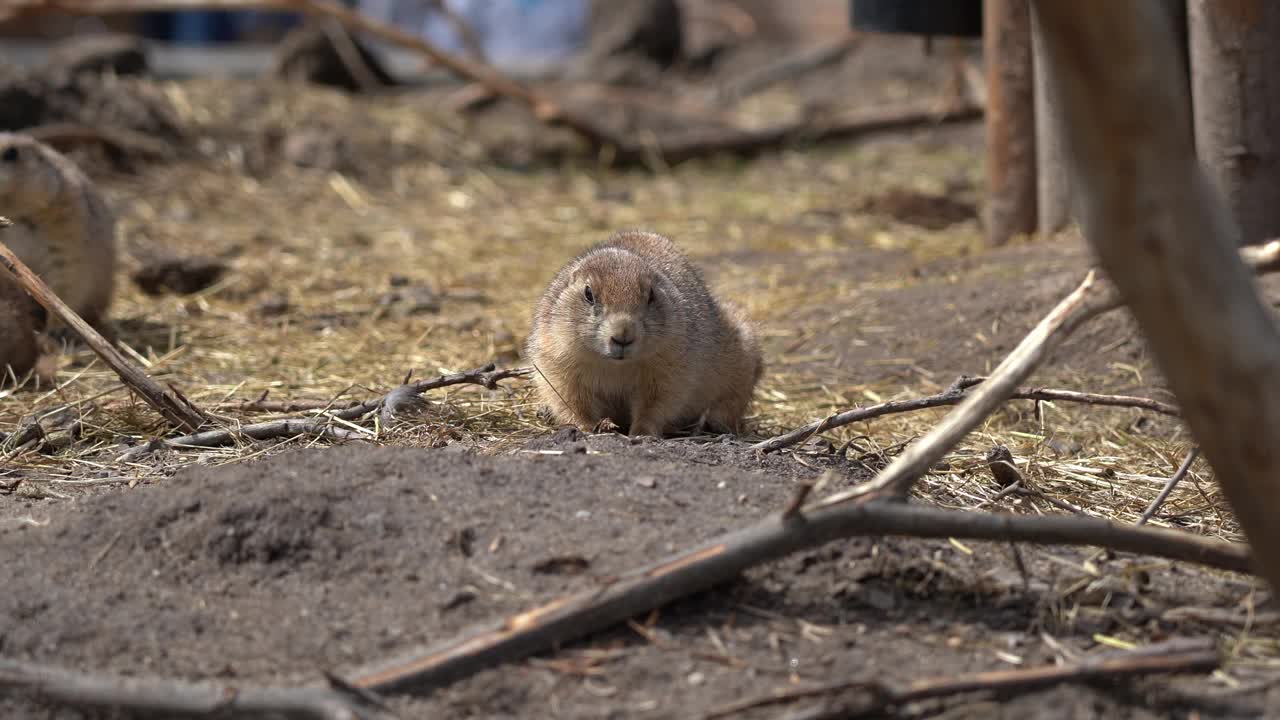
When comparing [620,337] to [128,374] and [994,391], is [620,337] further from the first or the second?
[128,374]

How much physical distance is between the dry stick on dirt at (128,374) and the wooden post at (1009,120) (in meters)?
5.06

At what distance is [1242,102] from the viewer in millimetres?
6066

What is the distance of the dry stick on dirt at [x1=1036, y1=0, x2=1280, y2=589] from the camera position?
2.41 m

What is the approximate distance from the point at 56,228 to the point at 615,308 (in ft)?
13.2

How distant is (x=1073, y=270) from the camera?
672 centimetres

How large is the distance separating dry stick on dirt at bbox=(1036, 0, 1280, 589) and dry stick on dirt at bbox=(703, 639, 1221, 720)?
0.51 meters

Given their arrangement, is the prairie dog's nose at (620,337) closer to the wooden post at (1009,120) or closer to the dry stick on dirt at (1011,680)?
the dry stick on dirt at (1011,680)

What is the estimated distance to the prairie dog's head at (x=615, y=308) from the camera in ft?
15.1

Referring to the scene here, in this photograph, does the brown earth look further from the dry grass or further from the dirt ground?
the dry grass

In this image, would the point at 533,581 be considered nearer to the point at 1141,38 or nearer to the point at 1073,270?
the point at 1141,38

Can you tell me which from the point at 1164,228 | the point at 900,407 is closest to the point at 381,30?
the point at 900,407

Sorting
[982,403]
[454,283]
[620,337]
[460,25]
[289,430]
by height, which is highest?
[460,25]

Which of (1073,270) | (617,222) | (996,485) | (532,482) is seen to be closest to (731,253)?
(617,222)

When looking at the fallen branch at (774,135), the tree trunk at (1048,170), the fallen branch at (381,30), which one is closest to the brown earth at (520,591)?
the tree trunk at (1048,170)
